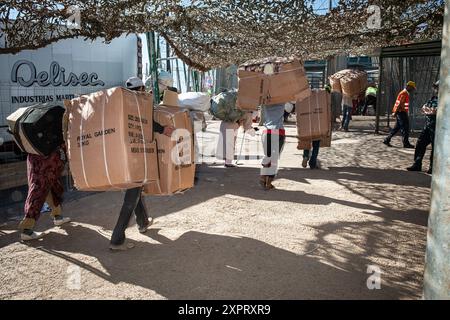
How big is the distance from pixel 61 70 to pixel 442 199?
6.91m

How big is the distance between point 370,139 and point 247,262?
9.21m

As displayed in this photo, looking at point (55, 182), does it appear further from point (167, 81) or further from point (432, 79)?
point (432, 79)

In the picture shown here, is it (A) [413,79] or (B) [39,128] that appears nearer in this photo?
(B) [39,128]

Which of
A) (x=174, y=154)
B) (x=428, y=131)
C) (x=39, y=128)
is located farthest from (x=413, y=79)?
(x=39, y=128)

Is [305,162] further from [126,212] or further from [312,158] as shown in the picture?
[126,212]

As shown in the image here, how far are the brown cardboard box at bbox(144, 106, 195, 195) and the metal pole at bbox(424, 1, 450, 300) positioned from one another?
7.35ft

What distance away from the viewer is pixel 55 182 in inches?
175

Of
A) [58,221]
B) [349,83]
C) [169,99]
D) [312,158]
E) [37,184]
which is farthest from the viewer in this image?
[349,83]

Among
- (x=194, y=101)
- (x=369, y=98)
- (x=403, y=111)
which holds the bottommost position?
(x=403, y=111)

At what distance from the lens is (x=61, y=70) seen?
7.25 metres

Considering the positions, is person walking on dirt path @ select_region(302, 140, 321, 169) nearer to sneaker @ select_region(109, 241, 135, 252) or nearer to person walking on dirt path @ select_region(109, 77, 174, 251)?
person walking on dirt path @ select_region(109, 77, 174, 251)

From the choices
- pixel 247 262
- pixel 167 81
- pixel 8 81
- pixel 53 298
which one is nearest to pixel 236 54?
pixel 167 81

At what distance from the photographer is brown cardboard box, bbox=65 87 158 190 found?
10.3ft

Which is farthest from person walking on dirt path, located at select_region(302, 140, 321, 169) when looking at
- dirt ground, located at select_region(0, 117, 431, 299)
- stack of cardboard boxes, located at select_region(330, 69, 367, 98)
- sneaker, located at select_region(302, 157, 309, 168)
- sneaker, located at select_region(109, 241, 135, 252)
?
stack of cardboard boxes, located at select_region(330, 69, 367, 98)
